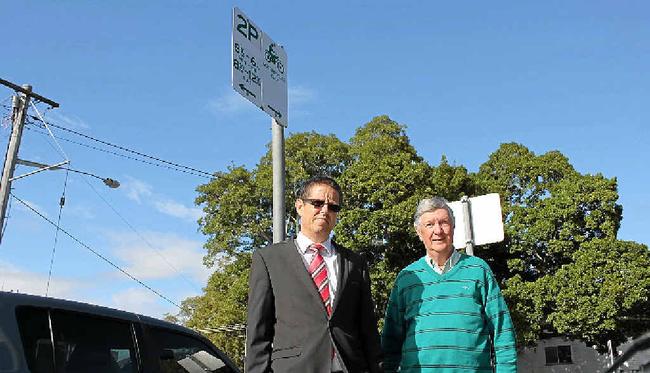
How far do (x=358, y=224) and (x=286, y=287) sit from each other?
22986 millimetres

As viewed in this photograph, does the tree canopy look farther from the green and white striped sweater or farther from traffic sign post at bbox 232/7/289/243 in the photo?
the green and white striped sweater

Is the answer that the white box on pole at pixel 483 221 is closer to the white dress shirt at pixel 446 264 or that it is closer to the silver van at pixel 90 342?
the white dress shirt at pixel 446 264

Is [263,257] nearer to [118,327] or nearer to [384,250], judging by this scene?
[118,327]

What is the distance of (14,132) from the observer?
16.8m

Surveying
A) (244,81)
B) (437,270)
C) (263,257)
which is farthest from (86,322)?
(244,81)

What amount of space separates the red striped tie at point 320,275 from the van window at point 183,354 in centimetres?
165

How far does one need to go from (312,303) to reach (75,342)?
1.55 m

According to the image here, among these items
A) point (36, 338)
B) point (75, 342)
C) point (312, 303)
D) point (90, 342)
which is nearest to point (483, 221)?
point (312, 303)

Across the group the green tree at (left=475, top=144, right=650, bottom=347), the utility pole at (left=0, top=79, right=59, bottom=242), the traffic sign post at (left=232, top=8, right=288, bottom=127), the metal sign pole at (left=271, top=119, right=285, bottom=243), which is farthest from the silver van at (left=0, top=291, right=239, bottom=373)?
the green tree at (left=475, top=144, right=650, bottom=347)

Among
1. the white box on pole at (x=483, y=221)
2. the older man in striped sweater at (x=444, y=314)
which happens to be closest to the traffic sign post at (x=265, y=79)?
the white box on pole at (x=483, y=221)

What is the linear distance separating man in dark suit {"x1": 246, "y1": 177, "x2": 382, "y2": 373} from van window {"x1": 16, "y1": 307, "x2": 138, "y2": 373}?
48.2 inches

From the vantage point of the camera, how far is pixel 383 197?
26297 millimetres

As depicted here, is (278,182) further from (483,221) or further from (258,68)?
(483,221)

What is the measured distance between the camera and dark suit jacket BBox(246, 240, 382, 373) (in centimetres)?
291
